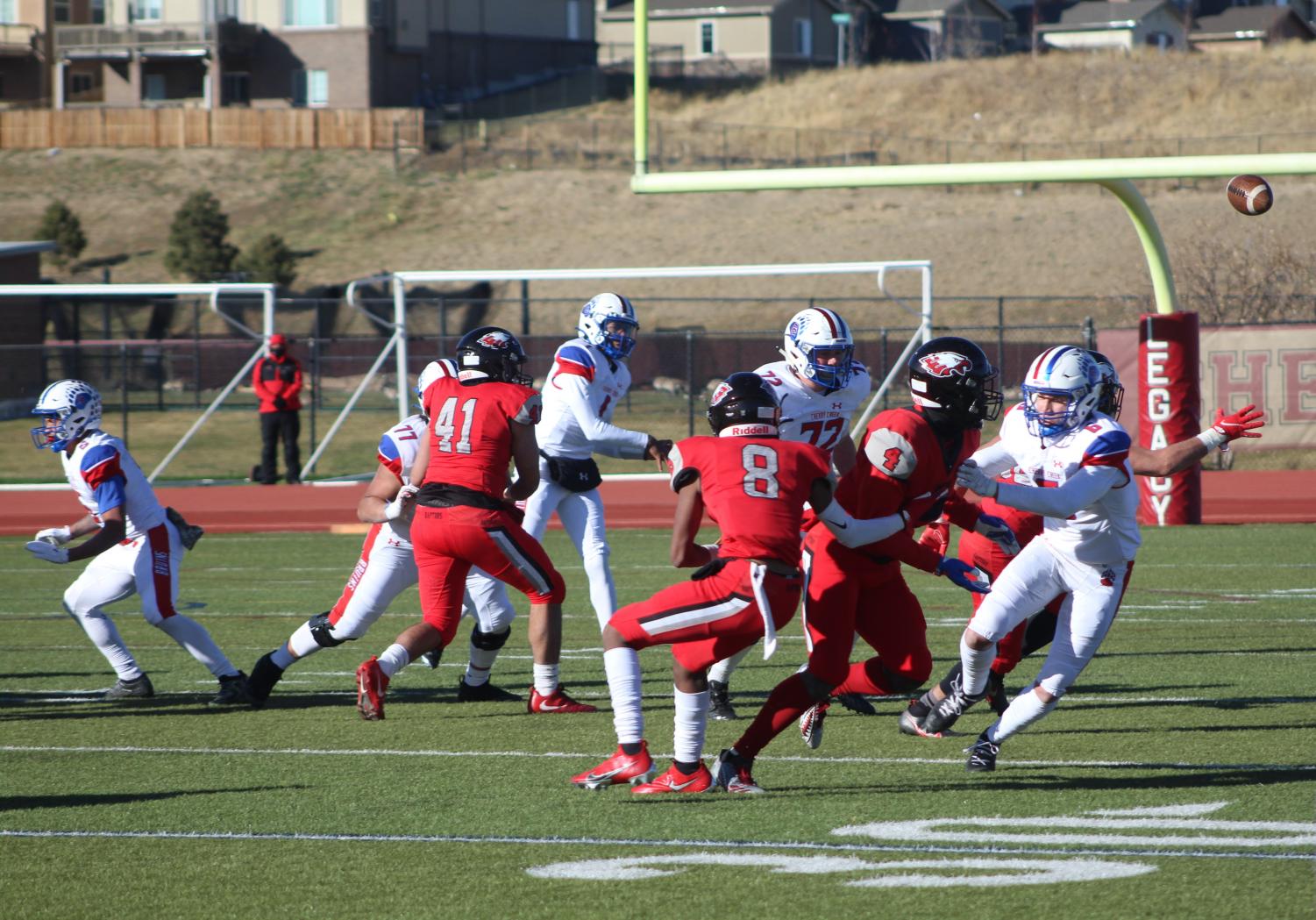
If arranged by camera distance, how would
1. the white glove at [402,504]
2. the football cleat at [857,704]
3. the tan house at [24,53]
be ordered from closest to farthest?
the white glove at [402,504]
the football cleat at [857,704]
the tan house at [24,53]

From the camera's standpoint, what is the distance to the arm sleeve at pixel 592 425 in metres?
8.25

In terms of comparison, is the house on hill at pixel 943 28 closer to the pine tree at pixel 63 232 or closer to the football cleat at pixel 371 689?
the pine tree at pixel 63 232

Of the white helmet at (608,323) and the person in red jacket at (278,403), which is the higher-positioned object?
the white helmet at (608,323)

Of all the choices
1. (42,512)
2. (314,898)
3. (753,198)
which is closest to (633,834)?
(314,898)

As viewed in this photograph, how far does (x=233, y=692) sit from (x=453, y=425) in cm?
186

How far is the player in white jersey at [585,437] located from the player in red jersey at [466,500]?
854 mm

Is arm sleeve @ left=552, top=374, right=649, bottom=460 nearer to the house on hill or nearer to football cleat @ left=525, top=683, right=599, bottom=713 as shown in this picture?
football cleat @ left=525, top=683, right=599, bottom=713

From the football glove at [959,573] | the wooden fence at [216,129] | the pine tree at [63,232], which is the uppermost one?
the wooden fence at [216,129]

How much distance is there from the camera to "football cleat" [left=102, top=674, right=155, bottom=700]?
8367mm

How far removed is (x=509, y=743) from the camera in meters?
7.13

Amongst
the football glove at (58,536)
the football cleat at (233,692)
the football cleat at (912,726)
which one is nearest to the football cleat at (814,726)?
the football cleat at (912,726)

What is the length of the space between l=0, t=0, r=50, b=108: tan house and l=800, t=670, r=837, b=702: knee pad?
58.2 m

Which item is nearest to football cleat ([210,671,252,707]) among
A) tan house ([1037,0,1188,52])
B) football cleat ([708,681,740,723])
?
football cleat ([708,681,740,723])

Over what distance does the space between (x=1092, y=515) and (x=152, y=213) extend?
158 feet
